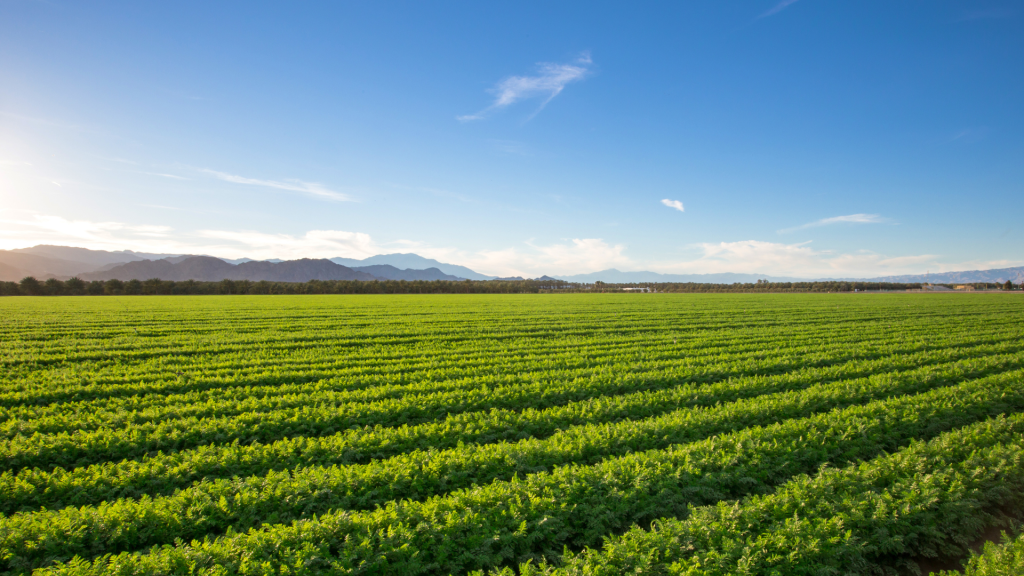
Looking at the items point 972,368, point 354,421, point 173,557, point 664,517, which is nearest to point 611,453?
point 664,517

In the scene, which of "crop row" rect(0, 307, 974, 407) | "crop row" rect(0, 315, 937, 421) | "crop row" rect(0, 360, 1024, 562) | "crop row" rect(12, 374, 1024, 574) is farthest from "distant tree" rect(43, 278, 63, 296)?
"crop row" rect(12, 374, 1024, 574)

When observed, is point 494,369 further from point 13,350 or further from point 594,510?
point 13,350

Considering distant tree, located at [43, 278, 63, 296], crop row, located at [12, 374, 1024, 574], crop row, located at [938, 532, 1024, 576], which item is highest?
distant tree, located at [43, 278, 63, 296]

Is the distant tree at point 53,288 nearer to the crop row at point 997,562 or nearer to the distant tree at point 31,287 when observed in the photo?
the distant tree at point 31,287

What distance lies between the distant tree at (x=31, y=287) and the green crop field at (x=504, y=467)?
9513 centimetres

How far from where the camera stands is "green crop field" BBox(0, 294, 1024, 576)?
4.62 metres

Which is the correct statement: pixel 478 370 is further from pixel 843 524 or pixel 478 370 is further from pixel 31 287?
pixel 31 287

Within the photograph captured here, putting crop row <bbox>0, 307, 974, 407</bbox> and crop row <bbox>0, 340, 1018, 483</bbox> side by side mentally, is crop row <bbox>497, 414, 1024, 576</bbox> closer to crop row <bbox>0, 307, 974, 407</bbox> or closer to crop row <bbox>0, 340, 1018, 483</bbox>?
crop row <bbox>0, 340, 1018, 483</bbox>

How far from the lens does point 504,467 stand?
645 cm

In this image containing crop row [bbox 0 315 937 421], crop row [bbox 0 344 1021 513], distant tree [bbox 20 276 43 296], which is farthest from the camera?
distant tree [bbox 20 276 43 296]

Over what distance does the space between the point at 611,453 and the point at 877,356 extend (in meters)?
14.0

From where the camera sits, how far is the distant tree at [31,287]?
76.1 metres

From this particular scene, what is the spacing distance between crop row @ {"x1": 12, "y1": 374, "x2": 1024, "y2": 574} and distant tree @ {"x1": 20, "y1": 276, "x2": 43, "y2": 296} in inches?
4265

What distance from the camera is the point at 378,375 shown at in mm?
11930
